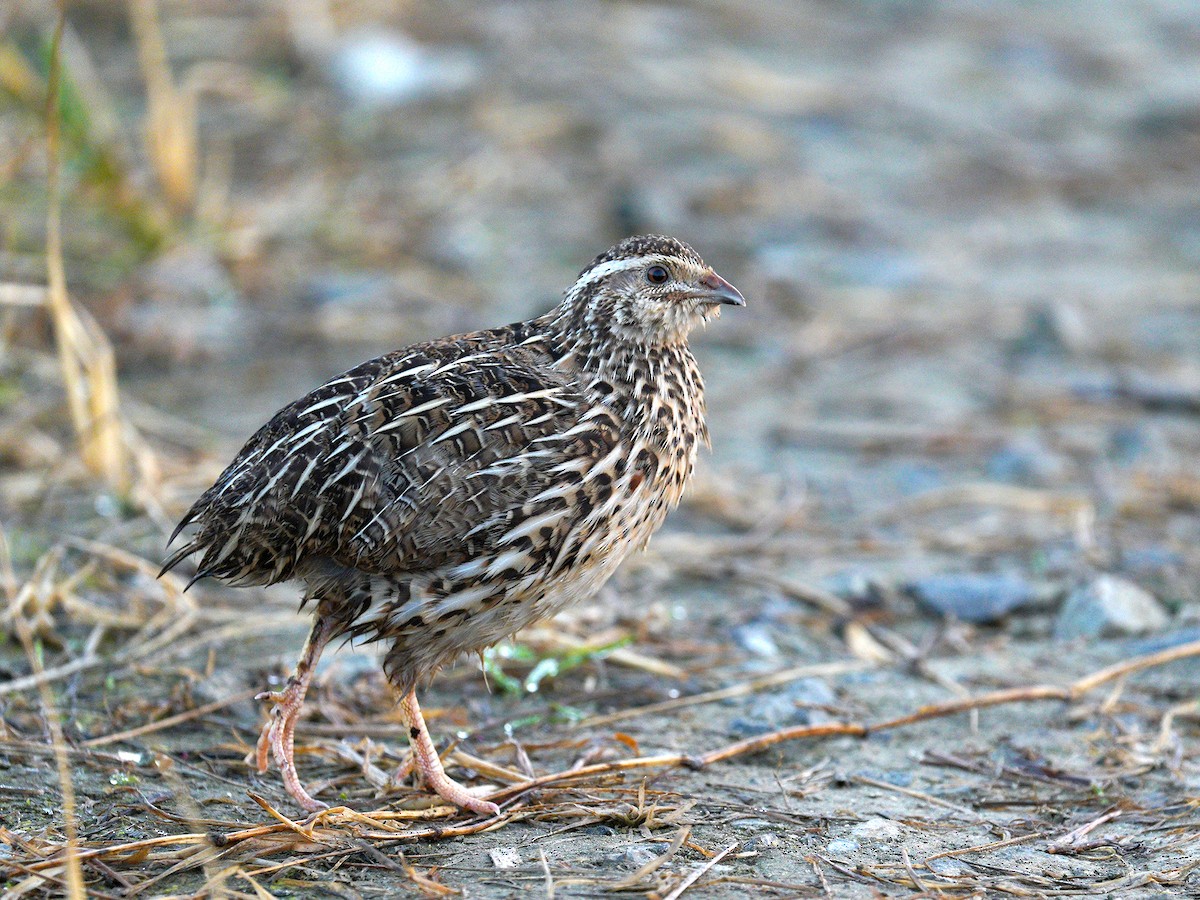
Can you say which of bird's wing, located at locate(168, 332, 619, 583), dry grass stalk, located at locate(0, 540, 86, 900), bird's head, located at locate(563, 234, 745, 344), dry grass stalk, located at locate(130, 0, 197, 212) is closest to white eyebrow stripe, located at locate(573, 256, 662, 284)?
bird's head, located at locate(563, 234, 745, 344)

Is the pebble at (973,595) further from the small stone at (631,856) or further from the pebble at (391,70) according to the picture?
the pebble at (391,70)

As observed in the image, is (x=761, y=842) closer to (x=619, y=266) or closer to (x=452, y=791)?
(x=452, y=791)

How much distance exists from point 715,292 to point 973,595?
7.37 feet

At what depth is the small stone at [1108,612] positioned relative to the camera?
6.10 metres

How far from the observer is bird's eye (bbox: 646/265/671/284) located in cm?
486

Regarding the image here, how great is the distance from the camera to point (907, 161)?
39.6 feet

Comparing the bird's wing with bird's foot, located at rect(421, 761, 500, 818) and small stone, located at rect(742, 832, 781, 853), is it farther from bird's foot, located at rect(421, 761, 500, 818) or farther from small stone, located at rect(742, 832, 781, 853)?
small stone, located at rect(742, 832, 781, 853)

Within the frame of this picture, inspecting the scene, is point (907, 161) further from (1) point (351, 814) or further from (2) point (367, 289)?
(1) point (351, 814)

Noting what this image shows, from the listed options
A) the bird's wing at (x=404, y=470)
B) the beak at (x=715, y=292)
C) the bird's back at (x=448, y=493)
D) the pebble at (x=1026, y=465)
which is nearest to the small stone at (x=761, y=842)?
the bird's back at (x=448, y=493)

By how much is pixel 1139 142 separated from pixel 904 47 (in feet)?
8.80

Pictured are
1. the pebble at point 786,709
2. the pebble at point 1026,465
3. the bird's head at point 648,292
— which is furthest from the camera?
the pebble at point 1026,465

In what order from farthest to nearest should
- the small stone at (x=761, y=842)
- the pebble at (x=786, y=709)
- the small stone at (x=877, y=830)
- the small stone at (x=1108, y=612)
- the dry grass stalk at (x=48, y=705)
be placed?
the small stone at (x=1108, y=612) < the pebble at (x=786, y=709) < the small stone at (x=877, y=830) < the small stone at (x=761, y=842) < the dry grass stalk at (x=48, y=705)

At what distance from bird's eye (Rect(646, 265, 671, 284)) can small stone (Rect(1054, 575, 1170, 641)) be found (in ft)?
8.27

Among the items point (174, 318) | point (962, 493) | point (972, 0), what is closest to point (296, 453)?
point (962, 493)
